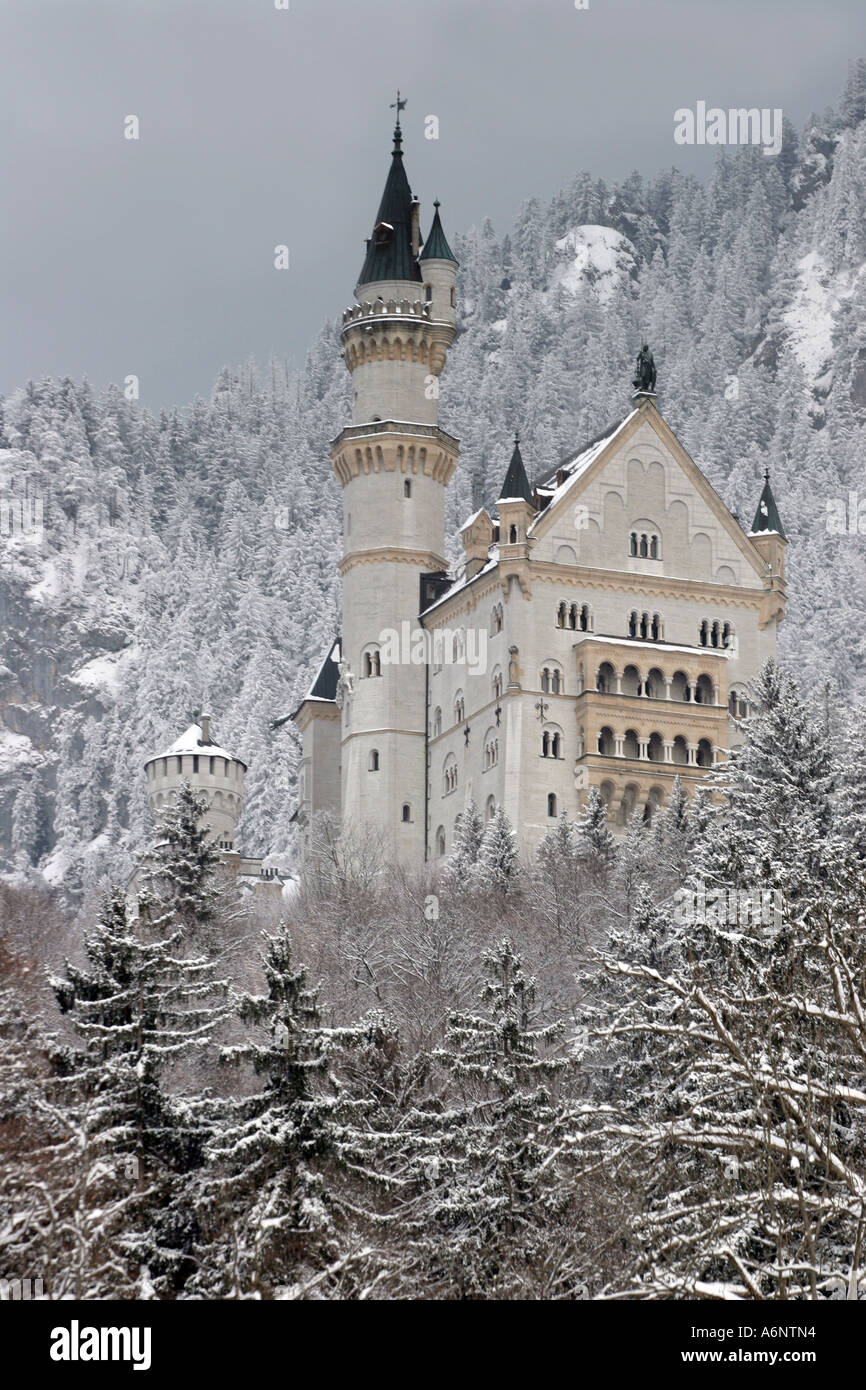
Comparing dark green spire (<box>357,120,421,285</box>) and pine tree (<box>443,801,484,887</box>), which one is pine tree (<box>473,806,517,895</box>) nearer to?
pine tree (<box>443,801,484,887</box>)

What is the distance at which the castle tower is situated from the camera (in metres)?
101

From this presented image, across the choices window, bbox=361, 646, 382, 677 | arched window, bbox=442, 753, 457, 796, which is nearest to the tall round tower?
window, bbox=361, 646, 382, 677

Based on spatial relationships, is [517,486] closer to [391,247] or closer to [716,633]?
[716,633]

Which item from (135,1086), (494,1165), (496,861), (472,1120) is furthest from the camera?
(496,861)

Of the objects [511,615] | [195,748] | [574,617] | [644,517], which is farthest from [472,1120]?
[195,748]

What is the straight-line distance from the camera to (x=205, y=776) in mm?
108250

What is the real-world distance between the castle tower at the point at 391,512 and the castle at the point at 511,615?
0.09 meters

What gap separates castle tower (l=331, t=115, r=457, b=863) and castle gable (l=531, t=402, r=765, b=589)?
6.43m

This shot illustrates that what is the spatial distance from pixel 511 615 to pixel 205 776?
19.7 meters

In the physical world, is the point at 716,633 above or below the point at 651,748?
above

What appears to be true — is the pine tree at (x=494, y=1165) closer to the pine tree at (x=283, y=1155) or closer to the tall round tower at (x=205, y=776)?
the pine tree at (x=283, y=1155)

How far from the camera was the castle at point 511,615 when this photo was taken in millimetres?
93688

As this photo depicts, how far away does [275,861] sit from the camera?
167 meters
